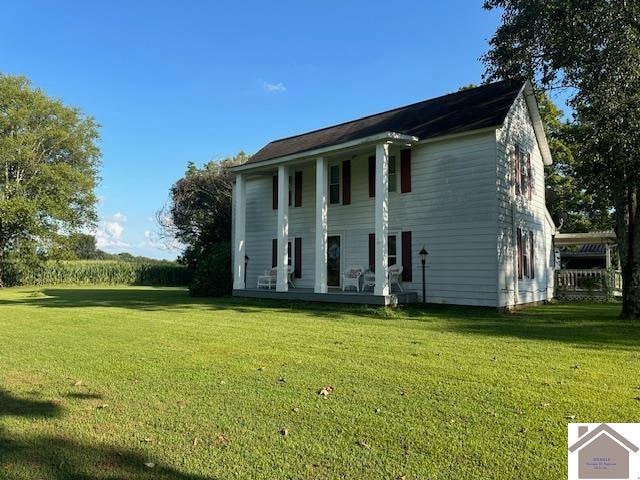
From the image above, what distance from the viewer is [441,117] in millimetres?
15875

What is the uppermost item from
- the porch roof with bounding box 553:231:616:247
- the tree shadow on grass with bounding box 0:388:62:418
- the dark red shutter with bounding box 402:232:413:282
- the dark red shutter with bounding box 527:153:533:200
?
the dark red shutter with bounding box 527:153:533:200

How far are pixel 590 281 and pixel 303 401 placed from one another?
17405 mm

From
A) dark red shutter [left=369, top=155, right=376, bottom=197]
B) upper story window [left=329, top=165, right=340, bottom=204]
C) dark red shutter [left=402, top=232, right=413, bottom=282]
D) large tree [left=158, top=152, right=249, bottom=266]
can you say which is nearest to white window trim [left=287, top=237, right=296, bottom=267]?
upper story window [left=329, top=165, right=340, bottom=204]

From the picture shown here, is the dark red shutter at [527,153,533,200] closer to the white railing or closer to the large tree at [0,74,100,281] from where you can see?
the white railing

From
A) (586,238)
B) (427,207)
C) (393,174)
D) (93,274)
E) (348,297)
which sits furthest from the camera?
(93,274)

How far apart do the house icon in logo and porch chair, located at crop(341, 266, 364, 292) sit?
40.1ft

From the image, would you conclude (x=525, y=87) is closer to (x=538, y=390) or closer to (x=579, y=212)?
(x=538, y=390)

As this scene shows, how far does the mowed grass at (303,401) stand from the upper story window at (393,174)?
762 centimetres

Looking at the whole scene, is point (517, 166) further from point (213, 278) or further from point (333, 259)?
point (213, 278)

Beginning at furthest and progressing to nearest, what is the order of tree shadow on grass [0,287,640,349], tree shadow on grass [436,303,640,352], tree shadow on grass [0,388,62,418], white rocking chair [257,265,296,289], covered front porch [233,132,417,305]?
white rocking chair [257,265,296,289], covered front porch [233,132,417,305], tree shadow on grass [0,287,640,349], tree shadow on grass [436,303,640,352], tree shadow on grass [0,388,62,418]

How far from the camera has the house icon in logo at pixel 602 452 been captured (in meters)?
2.96

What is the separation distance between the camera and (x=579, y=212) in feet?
103

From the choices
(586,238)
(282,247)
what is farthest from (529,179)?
(282,247)

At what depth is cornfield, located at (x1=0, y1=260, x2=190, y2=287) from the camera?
32.4 m
